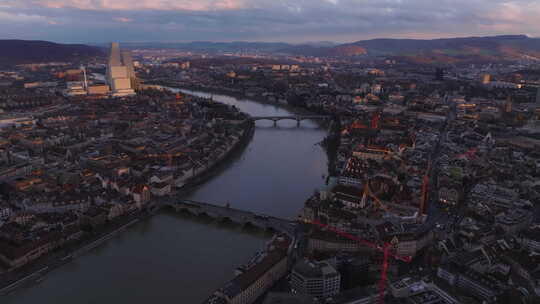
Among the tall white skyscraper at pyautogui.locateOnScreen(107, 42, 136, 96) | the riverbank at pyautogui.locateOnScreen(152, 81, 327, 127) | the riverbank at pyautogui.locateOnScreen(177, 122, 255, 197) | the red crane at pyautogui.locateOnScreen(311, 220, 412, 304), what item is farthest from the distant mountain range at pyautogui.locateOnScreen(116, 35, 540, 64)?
the red crane at pyautogui.locateOnScreen(311, 220, 412, 304)

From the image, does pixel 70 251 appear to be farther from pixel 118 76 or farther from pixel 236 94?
pixel 236 94

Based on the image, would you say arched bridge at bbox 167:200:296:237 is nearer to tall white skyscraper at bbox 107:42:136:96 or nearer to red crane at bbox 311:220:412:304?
red crane at bbox 311:220:412:304

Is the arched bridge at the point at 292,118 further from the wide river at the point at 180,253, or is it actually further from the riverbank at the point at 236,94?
the wide river at the point at 180,253

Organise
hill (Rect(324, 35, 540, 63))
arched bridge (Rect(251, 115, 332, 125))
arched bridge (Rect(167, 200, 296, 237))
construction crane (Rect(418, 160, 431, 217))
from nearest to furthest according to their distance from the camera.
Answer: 1. arched bridge (Rect(167, 200, 296, 237))
2. construction crane (Rect(418, 160, 431, 217))
3. arched bridge (Rect(251, 115, 332, 125))
4. hill (Rect(324, 35, 540, 63))

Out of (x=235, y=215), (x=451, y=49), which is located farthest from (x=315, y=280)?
(x=451, y=49)

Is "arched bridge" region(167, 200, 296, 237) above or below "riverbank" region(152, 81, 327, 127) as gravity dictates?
below

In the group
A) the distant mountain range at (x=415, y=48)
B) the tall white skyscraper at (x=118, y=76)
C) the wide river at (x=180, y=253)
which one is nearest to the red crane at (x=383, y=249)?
the wide river at (x=180, y=253)

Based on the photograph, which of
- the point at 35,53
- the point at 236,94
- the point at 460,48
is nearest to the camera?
the point at 236,94
